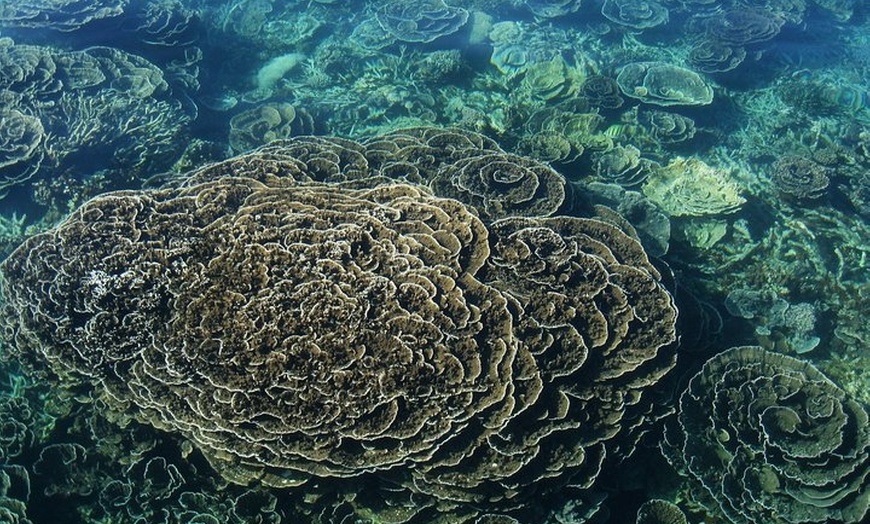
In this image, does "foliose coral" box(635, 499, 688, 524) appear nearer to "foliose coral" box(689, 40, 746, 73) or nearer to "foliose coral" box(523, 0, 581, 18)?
"foliose coral" box(689, 40, 746, 73)

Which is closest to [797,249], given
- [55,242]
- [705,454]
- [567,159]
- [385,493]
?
[567,159]

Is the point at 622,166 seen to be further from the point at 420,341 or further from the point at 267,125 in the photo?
the point at 267,125

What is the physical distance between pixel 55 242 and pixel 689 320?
6.98 m

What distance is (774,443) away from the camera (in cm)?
520

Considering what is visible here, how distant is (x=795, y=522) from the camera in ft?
16.6

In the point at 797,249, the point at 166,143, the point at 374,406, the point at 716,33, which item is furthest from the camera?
the point at 716,33

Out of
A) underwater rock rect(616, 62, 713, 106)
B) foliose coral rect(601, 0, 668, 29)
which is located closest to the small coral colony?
underwater rock rect(616, 62, 713, 106)

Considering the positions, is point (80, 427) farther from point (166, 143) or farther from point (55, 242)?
point (166, 143)

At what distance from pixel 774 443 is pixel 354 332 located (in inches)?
163

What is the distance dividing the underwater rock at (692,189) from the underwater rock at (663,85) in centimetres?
211

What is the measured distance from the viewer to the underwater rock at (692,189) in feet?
27.8

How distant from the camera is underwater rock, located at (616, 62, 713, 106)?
10938mm

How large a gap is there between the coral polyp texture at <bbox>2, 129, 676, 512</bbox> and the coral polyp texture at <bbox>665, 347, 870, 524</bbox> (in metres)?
0.51

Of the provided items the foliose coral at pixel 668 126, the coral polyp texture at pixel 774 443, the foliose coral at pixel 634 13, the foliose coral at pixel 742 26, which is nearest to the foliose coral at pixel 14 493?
the coral polyp texture at pixel 774 443
